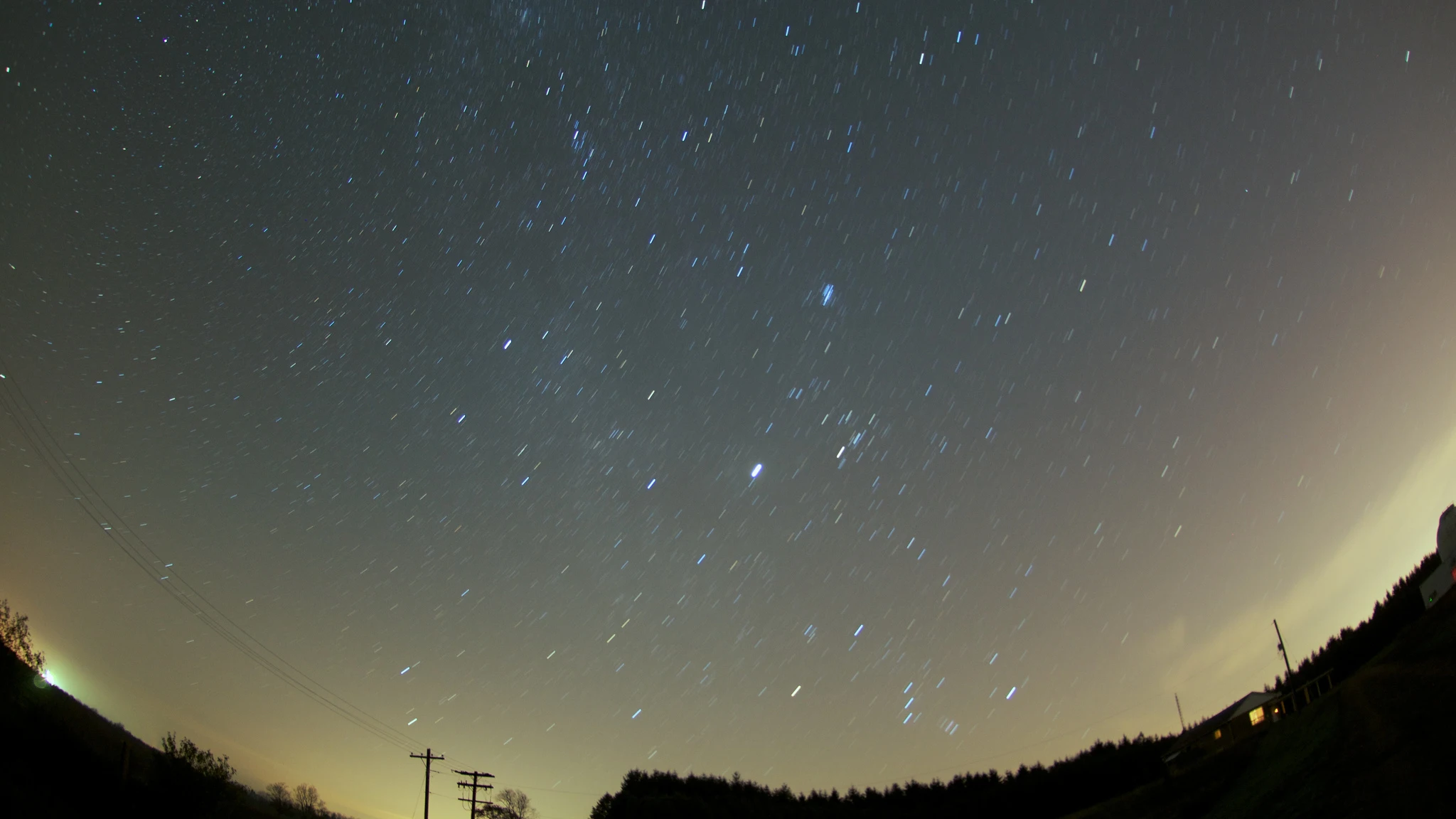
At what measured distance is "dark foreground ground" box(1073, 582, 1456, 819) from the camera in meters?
12.5

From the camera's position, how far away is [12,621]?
27.8 m

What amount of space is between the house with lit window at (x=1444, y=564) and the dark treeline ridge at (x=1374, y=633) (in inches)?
23.6

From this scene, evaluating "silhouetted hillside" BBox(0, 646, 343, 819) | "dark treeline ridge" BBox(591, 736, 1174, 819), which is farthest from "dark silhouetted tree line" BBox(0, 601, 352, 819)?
"dark treeline ridge" BBox(591, 736, 1174, 819)

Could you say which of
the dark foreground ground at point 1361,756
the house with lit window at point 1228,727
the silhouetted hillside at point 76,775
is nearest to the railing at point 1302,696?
the house with lit window at point 1228,727

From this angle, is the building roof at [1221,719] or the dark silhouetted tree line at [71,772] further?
the building roof at [1221,719]

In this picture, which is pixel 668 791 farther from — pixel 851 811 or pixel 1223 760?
pixel 1223 760

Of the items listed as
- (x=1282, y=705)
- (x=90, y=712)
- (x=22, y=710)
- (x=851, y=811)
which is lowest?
(x=851, y=811)

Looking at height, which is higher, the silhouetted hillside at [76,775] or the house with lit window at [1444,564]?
the house with lit window at [1444,564]

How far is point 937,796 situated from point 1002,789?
17.6ft

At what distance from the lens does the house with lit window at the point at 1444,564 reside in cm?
2261

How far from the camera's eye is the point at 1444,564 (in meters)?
23.3

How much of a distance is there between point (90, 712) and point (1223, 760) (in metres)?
48.4

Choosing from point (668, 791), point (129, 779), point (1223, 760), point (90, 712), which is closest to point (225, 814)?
point (129, 779)

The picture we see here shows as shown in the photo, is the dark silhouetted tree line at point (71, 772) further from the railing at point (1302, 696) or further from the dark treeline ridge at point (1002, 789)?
the railing at point (1302, 696)
